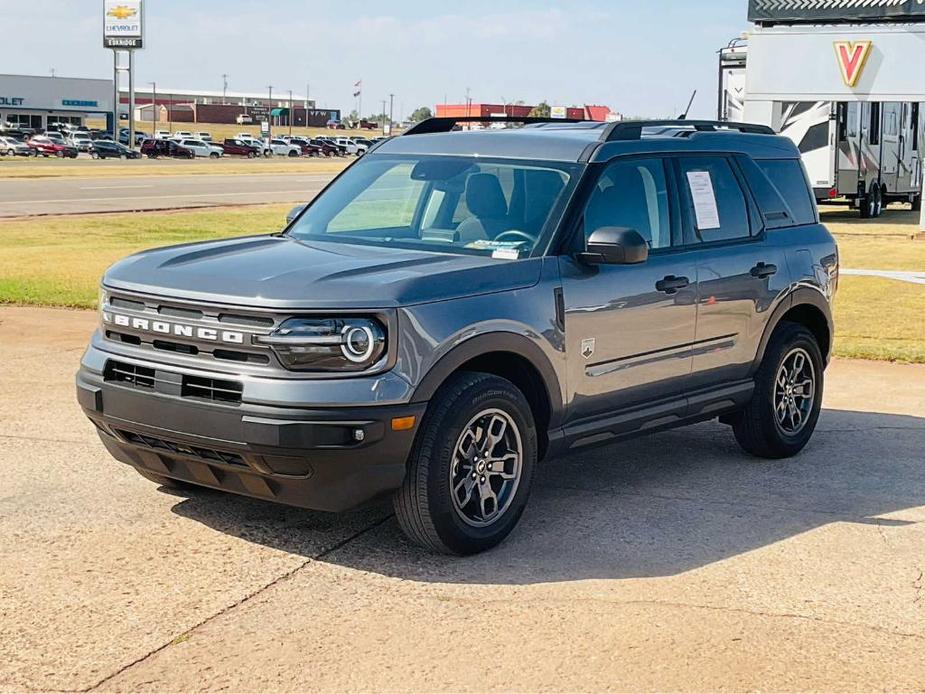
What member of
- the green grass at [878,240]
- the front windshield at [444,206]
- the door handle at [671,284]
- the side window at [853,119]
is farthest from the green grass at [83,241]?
the side window at [853,119]

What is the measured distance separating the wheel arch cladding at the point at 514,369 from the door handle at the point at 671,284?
92 cm

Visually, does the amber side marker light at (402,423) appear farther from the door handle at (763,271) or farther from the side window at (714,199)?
the door handle at (763,271)

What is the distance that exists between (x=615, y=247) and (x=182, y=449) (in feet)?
7.04

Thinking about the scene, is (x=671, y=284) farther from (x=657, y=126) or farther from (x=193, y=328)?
(x=193, y=328)

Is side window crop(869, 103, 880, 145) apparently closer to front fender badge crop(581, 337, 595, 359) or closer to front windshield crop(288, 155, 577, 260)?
front windshield crop(288, 155, 577, 260)

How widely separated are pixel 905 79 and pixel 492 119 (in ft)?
70.9

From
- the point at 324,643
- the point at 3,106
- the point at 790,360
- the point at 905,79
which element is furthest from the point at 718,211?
the point at 3,106

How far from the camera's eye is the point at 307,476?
17.4 feet

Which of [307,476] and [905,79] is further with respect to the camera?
[905,79]

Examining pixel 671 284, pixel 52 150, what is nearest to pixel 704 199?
pixel 671 284

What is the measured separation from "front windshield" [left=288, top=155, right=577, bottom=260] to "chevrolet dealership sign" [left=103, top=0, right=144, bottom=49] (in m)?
108

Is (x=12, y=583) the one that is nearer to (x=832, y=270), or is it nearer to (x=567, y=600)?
(x=567, y=600)

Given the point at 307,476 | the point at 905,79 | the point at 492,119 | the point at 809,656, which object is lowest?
the point at 809,656

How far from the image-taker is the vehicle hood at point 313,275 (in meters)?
5.36
